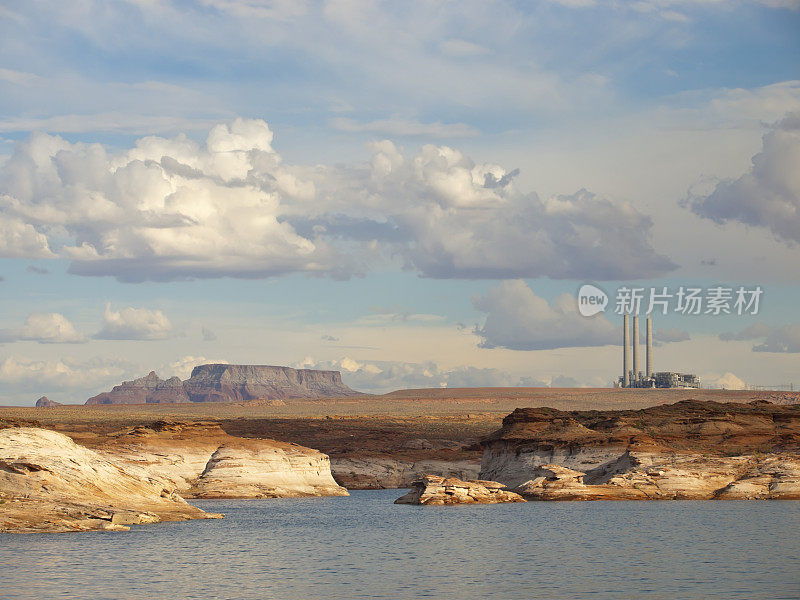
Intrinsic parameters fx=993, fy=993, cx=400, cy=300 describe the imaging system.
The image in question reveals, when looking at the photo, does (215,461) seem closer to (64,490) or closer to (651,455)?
(64,490)

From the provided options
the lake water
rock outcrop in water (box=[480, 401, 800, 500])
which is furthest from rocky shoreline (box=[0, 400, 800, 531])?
the lake water

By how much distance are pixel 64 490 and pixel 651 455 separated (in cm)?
5154

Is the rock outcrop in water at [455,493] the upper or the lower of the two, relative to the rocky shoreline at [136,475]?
lower

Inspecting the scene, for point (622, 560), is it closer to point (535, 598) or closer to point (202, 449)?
point (535, 598)

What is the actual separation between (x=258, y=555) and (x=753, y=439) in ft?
190

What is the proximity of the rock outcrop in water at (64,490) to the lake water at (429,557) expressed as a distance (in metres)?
1.13

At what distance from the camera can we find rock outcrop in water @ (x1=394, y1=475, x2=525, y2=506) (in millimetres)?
84938

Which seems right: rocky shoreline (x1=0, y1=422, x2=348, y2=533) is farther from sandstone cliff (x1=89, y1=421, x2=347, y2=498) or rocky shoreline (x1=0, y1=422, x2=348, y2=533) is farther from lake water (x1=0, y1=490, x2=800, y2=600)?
lake water (x1=0, y1=490, x2=800, y2=600)

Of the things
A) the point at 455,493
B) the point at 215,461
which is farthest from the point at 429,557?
the point at 215,461

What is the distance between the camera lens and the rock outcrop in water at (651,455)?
3376 inches

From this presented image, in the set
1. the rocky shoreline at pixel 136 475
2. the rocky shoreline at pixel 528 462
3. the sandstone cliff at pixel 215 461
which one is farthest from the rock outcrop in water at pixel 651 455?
the sandstone cliff at pixel 215 461

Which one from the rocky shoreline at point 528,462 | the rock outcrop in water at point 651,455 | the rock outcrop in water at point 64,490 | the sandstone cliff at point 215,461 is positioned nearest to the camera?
the rock outcrop in water at point 64,490

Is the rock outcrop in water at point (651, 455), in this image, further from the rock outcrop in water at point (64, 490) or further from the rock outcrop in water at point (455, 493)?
the rock outcrop in water at point (64, 490)

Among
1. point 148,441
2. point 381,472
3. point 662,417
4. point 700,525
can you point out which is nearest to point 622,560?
point 700,525
